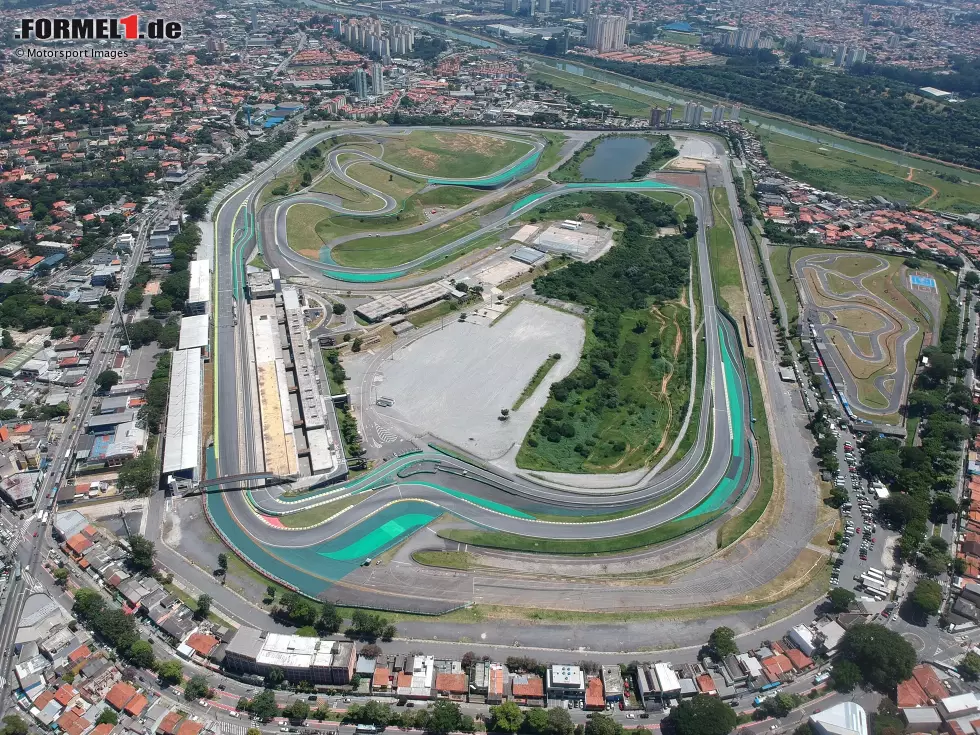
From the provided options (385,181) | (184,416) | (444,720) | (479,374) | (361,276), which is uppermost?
(385,181)

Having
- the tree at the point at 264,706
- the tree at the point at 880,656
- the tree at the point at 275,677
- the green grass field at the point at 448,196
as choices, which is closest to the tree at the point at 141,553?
the tree at the point at 275,677

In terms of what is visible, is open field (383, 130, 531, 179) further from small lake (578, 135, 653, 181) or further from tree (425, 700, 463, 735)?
tree (425, 700, 463, 735)

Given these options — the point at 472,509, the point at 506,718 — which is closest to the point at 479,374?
the point at 472,509

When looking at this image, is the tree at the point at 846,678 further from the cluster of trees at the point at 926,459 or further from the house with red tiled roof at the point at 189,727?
the house with red tiled roof at the point at 189,727

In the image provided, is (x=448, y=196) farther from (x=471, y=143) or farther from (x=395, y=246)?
(x=471, y=143)

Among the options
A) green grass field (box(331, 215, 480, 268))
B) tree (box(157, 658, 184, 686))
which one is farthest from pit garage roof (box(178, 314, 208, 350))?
tree (box(157, 658, 184, 686))

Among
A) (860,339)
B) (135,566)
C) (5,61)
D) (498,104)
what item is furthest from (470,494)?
(5,61)
